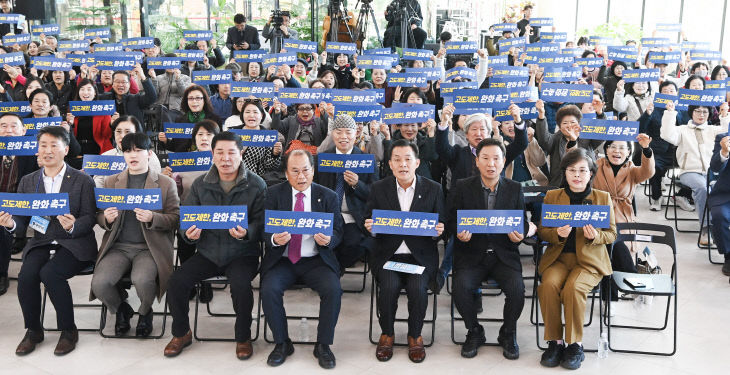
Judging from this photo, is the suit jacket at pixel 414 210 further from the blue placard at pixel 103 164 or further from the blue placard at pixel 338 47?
the blue placard at pixel 338 47

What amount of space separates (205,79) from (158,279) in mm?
3596

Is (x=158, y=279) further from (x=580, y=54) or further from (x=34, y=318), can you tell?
(x=580, y=54)

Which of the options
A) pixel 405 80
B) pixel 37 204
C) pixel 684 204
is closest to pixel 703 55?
pixel 684 204

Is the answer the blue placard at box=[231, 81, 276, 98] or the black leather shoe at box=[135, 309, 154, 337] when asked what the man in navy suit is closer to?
the blue placard at box=[231, 81, 276, 98]

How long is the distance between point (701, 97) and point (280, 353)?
521 cm

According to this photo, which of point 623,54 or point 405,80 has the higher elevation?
point 623,54

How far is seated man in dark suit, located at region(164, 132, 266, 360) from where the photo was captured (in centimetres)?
445

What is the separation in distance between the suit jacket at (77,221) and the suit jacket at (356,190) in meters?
1.72

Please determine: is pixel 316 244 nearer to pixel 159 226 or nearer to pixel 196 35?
pixel 159 226

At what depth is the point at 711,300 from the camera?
5383 mm

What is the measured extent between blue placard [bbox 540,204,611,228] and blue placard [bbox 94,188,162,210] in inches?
99.0

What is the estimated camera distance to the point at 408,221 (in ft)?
14.3

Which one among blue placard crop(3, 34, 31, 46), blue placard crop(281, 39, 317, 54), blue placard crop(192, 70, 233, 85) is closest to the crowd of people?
blue placard crop(192, 70, 233, 85)

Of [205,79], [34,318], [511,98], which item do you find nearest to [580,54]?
[511,98]
